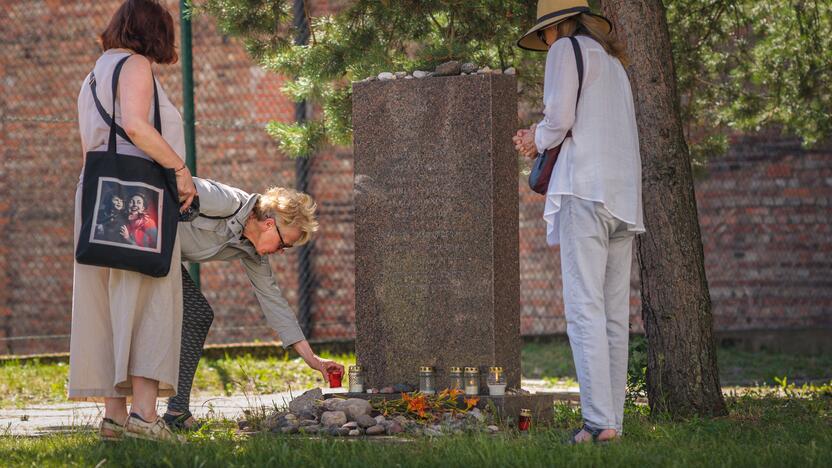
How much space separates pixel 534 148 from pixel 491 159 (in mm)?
898

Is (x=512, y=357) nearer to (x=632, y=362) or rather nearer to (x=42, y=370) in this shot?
(x=632, y=362)

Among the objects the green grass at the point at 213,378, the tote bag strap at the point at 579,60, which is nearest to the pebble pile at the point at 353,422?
the tote bag strap at the point at 579,60

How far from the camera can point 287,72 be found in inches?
285

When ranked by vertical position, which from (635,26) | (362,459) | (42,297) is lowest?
(362,459)

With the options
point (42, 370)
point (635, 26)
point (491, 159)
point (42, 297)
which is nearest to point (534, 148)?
point (491, 159)

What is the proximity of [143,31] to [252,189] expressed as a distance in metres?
6.77

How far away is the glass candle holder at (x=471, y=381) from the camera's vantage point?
18.3 ft

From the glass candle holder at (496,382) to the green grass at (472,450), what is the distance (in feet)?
1.53

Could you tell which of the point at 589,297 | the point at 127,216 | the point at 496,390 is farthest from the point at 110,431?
the point at 589,297

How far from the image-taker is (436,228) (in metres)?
5.82

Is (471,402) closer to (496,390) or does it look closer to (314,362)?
(496,390)

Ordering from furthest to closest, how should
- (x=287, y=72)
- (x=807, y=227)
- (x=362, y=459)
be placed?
(x=807, y=227), (x=287, y=72), (x=362, y=459)

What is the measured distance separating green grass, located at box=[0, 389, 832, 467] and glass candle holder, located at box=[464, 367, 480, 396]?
0.53m

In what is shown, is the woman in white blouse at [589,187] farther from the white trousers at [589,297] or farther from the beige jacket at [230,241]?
the beige jacket at [230,241]
